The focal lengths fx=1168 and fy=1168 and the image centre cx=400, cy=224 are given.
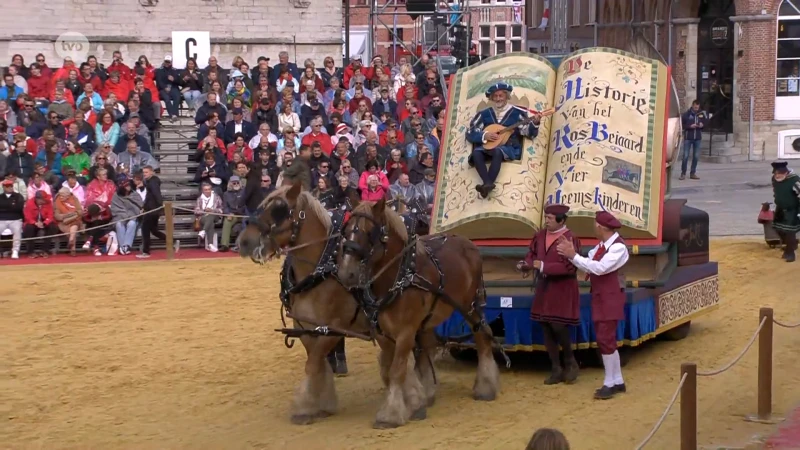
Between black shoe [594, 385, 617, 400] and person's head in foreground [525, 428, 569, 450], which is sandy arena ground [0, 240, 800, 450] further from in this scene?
person's head in foreground [525, 428, 569, 450]

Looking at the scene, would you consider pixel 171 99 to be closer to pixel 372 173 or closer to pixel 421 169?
pixel 421 169

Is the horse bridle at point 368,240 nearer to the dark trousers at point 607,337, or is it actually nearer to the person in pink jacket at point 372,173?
the dark trousers at point 607,337

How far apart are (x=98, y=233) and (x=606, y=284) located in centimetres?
1117

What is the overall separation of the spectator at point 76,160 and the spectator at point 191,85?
3964 mm

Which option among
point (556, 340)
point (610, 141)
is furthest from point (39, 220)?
point (556, 340)

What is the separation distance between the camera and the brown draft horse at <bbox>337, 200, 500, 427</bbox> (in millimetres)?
9234

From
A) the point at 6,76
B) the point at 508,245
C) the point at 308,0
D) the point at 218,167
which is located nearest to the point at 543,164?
the point at 508,245

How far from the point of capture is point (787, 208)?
17.9 metres

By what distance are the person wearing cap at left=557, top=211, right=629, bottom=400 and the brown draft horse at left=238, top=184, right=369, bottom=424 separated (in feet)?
6.77

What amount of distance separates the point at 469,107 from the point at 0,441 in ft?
18.8

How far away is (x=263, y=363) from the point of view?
1198 cm

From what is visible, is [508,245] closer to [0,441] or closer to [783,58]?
[0,441]

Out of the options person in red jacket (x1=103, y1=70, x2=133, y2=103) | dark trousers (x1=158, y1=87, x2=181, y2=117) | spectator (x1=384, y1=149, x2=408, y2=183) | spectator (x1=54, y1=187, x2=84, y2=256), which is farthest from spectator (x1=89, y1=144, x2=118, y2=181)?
spectator (x1=384, y1=149, x2=408, y2=183)

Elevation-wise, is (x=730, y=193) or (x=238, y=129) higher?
(x=238, y=129)
